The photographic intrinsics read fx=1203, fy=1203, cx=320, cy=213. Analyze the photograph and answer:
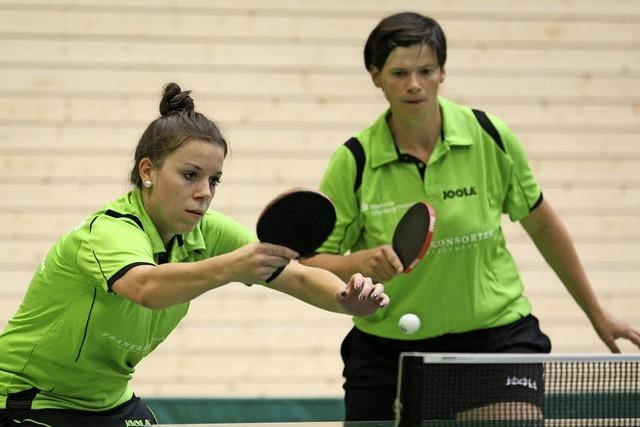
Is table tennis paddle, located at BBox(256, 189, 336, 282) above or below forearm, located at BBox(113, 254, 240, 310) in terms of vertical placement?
above

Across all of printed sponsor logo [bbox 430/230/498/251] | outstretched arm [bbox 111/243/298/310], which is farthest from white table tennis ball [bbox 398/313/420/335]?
outstretched arm [bbox 111/243/298/310]

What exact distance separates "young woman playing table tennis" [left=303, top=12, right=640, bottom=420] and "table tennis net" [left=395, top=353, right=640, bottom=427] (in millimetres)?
336

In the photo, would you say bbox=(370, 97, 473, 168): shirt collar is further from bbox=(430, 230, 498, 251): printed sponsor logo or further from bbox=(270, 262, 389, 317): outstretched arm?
bbox=(270, 262, 389, 317): outstretched arm

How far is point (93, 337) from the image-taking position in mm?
3285

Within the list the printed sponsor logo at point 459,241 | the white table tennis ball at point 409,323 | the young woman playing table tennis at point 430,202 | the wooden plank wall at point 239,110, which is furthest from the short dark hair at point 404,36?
the wooden plank wall at point 239,110

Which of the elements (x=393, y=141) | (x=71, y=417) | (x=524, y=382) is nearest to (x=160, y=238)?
(x=71, y=417)

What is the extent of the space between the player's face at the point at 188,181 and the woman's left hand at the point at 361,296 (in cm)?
44

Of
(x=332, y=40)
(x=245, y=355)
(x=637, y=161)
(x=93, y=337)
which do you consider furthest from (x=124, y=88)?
(x=93, y=337)

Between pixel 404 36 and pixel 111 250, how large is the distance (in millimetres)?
1411

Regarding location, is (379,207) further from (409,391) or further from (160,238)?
(409,391)

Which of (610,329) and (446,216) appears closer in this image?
(446,216)

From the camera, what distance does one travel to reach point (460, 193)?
4.00 metres

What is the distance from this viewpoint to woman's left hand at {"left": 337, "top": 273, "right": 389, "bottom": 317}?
9.91 feet

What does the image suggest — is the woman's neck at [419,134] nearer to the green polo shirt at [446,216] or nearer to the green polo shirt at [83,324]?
the green polo shirt at [446,216]
